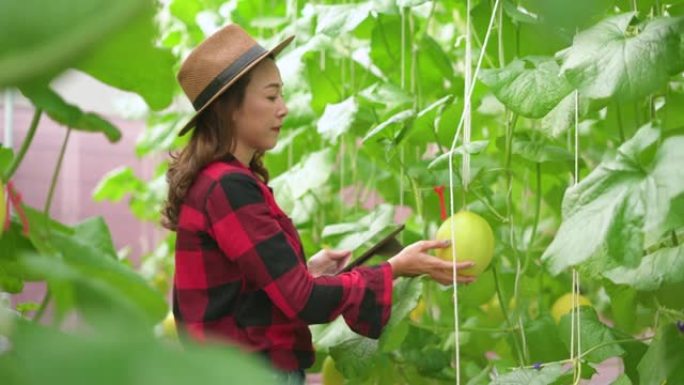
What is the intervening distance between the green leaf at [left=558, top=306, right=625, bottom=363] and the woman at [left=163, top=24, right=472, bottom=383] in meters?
0.18

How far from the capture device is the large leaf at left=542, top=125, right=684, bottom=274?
0.83 metres

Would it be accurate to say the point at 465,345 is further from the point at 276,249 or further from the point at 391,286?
the point at 276,249

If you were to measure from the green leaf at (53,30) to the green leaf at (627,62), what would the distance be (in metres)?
0.84

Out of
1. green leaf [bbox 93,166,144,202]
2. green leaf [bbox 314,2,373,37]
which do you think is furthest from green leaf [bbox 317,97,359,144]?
green leaf [bbox 93,166,144,202]

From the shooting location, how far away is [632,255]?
0.81 metres

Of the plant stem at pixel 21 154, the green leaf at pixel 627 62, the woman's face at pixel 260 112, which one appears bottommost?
the woman's face at pixel 260 112

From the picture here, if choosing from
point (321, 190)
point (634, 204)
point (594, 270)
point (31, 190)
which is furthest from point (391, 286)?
point (31, 190)

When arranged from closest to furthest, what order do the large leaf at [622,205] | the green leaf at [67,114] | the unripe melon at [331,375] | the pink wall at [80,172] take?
the green leaf at [67,114] < the large leaf at [622,205] < the unripe melon at [331,375] < the pink wall at [80,172]

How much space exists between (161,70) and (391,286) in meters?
1.04

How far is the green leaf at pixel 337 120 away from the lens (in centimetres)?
158

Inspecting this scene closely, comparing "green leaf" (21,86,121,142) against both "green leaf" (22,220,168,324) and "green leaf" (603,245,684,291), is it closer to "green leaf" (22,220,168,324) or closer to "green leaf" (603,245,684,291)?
"green leaf" (22,220,168,324)

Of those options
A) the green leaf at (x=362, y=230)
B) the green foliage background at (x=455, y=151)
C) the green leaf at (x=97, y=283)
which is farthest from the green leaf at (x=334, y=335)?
the green leaf at (x=97, y=283)

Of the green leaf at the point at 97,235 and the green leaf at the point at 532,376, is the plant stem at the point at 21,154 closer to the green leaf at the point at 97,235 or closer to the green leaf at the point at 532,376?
the green leaf at the point at 97,235

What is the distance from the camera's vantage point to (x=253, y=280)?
4.33 feet
